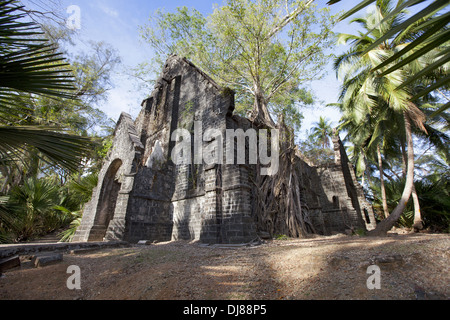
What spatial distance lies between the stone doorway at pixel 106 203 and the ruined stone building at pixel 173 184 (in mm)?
38

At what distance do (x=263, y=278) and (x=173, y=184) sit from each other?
8069mm

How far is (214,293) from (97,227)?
29.0 ft

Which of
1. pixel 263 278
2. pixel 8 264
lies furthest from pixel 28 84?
pixel 263 278

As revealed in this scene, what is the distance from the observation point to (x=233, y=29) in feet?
35.7

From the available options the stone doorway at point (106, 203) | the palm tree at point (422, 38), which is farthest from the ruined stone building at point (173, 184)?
the palm tree at point (422, 38)

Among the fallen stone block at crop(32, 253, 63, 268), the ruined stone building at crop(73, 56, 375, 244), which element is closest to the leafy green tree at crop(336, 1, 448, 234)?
the ruined stone building at crop(73, 56, 375, 244)

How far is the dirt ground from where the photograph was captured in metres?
2.71

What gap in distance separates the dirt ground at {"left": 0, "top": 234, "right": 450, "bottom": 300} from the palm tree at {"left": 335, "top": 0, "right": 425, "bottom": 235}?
444 cm

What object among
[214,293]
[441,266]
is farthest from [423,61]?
[214,293]

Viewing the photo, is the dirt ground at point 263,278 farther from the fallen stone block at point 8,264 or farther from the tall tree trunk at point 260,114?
the tall tree trunk at point 260,114

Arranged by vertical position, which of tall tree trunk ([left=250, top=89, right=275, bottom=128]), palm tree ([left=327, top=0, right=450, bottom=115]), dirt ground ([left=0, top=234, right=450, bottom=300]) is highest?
tall tree trunk ([left=250, top=89, right=275, bottom=128])

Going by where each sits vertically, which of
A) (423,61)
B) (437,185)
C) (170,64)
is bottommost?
(437,185)

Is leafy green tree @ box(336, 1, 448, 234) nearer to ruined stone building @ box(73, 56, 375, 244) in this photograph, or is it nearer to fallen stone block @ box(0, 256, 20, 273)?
ruined stone building @ box(73, 56, 375, 244)
